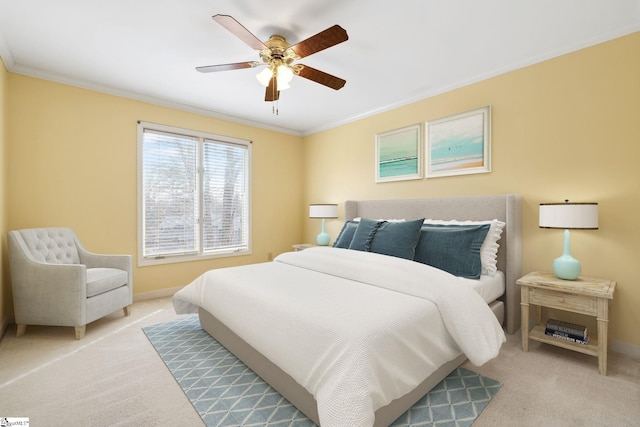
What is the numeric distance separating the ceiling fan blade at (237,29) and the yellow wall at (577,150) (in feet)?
7.57

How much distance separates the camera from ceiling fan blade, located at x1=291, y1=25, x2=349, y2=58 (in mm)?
1877

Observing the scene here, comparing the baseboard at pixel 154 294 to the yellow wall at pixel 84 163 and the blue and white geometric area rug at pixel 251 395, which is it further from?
the blue and white geometric area rug at pixel 251 395

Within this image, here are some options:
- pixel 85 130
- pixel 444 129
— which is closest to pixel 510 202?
pixel 444 129

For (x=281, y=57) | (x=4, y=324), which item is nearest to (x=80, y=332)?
(x=4, y=324)

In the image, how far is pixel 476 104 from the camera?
3.15 meters

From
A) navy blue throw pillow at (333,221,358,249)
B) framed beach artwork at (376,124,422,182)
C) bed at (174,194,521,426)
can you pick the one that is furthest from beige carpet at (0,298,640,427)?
framed beach artwork at (376,124,422,182)

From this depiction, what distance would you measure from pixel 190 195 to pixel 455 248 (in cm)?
348

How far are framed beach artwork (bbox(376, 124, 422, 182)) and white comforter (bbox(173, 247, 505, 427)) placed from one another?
172 centimetres

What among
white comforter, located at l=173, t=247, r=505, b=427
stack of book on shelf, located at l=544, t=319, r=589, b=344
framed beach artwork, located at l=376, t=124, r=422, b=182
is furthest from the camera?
framed beach artwork, located at l=376, t=124, r=422, b=182

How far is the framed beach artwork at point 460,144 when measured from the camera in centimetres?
309

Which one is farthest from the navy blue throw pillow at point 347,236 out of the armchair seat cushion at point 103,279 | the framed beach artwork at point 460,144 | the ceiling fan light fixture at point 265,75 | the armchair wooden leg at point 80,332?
the armchair wooden leg at point 80,332

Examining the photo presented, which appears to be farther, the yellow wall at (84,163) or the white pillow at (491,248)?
the yellow wall at (84,163)

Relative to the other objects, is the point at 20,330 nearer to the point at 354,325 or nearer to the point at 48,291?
the point at 48,291

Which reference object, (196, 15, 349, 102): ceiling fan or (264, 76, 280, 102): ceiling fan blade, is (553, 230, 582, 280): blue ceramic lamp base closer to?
(196, 15, 349, 102): ceiling fan
